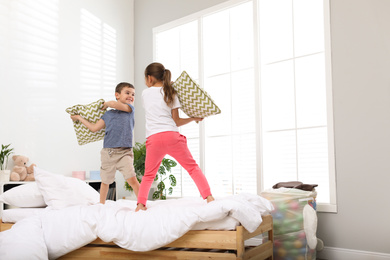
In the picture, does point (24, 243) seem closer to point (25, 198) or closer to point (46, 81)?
point (25, 198)

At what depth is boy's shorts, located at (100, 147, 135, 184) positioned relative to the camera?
2760 millimetres

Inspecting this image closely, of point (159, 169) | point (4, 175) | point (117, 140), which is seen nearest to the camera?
point (117, 140)

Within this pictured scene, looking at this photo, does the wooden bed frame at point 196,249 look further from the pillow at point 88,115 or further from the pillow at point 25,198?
the pillow at point 88,115

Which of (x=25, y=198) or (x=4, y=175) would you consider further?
(x=4, y=175)

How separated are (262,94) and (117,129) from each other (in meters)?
1.38

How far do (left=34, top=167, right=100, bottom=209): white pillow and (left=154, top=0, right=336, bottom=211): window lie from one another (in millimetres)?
1381

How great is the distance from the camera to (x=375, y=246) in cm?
274

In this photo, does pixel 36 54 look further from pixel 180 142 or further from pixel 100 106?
pixel 180 142

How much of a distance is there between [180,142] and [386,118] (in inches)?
58.4

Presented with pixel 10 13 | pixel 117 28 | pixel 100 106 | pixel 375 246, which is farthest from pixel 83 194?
pixel 117 28

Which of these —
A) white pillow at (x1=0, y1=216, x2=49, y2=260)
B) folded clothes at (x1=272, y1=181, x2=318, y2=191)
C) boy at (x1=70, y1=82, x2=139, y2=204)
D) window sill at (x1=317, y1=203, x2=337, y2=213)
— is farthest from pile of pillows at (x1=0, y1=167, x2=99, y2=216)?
window sill at (x1=317, y1=203, x2=337, y2=213)

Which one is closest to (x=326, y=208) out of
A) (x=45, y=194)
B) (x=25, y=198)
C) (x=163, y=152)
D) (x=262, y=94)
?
(x=262, y=94)

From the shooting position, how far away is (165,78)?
2.45 m

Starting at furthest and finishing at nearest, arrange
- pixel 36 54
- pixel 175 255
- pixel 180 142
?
pixel 36 54 → pixel 180 142 → pixel 175 255
